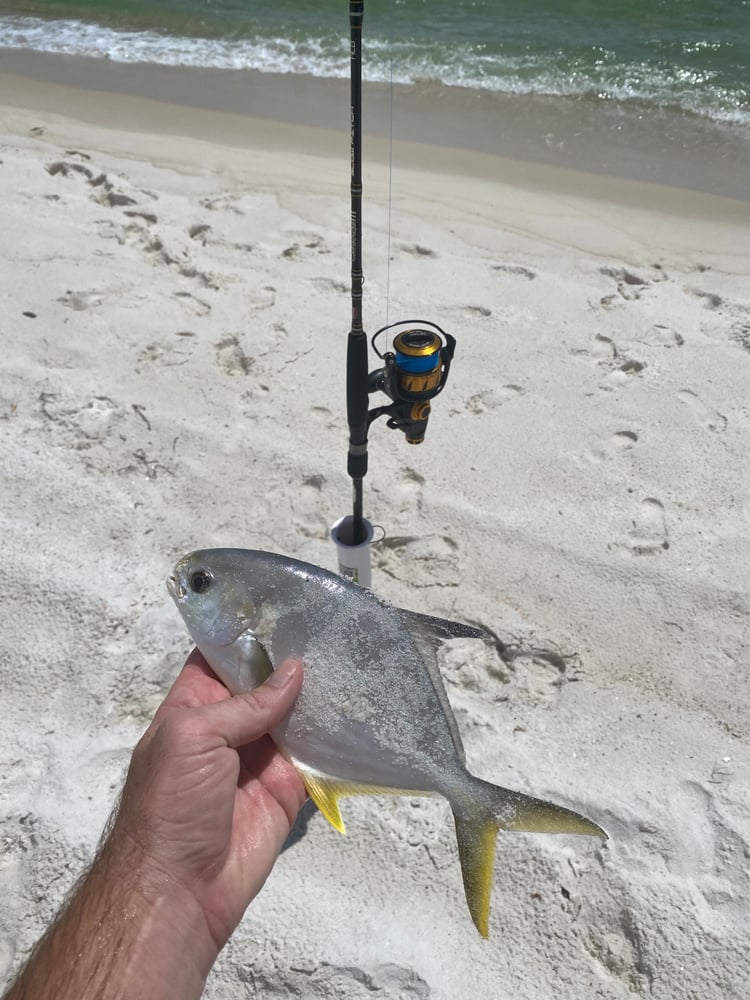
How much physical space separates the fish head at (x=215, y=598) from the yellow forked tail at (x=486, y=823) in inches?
31.5

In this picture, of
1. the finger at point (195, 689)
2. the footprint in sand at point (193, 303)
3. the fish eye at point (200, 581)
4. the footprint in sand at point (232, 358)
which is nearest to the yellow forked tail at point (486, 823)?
the finger at point (195, 689)

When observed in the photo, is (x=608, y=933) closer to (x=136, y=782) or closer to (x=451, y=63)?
(x=136, y=782)

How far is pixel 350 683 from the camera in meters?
2.11

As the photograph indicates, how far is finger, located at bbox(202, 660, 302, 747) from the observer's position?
6.72 ft

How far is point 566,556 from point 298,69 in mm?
10268

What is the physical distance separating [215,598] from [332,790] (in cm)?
65

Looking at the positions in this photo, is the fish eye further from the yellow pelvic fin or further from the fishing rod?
the fishing rod

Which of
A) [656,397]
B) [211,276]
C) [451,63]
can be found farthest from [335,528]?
[451,63]

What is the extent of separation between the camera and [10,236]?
5.17 metres

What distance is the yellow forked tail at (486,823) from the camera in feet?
6.47

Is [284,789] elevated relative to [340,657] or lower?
lower

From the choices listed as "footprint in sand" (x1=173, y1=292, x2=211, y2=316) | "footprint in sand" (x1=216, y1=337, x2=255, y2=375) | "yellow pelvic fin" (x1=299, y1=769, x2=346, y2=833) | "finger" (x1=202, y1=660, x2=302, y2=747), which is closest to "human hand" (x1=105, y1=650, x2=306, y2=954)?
"finger" (x1=202, y1=660, x2=302, y2=747)

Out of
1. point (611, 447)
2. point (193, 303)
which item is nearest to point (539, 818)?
point (611, 447)

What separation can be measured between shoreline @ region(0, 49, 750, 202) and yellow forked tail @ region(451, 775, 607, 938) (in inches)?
259
